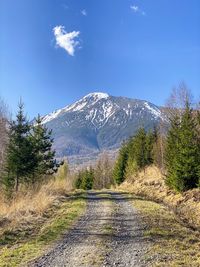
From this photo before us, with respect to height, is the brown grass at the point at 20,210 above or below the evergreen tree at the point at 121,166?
below

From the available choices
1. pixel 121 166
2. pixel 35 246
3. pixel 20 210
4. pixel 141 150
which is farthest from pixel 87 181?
pixel 35 246

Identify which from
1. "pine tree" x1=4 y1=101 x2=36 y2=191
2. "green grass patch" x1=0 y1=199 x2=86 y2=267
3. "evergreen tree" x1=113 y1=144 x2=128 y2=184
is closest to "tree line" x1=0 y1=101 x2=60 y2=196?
"pine tree" x1=4 y1=101 x2=36 y2=191

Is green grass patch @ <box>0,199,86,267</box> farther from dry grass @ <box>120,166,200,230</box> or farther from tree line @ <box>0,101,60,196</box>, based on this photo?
tree line @ <box>0,101,60,196</box>

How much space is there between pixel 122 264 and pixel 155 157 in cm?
4777

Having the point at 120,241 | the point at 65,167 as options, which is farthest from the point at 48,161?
the point at 65,167

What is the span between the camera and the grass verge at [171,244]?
1012 cm

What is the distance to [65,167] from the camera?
94.3 metres

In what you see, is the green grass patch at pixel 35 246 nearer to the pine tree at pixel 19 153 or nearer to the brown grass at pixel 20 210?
the brown grass at pixel 20 210

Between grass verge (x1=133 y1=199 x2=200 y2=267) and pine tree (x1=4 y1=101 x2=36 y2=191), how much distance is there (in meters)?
17.9

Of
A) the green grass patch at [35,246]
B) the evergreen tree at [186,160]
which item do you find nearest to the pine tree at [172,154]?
the evergreen tree at [186,160]

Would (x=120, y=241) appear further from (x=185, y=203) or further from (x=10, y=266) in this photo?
(x=185, y=203)

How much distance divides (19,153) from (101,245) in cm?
2230

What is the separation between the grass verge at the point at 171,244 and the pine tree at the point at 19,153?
705 inches

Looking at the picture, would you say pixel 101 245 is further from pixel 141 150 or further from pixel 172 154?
pixel 141 150
